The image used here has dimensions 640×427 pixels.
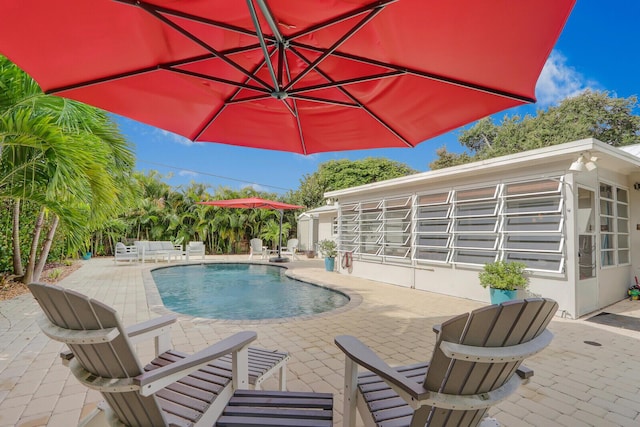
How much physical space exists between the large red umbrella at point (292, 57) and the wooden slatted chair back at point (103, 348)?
1.66 meters

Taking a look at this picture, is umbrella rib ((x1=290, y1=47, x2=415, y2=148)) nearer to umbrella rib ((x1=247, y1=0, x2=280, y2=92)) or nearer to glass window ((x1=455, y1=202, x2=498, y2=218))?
umbrella rib ((x1=247, y1=0, x2=280, y2=92))

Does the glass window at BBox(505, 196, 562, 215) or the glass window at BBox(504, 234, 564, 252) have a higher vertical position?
the glass window at BBox(505, 196, 562, 215)

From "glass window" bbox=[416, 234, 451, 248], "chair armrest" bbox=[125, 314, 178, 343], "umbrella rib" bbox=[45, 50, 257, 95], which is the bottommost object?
"chair armrest" bbox=[125, 314, 178, 343]

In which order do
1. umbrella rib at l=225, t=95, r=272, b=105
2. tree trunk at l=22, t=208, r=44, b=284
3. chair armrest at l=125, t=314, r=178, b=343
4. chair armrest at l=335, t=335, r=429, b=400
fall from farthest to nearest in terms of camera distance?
tree trunk at l=22, t=208, r=44, b=284 < umbrella rib at l=225, t=95, r=272, b=105 < chair armrest at l=125, t=314, r=178, b=343 < chair armrest at l=335, t=335, r=429, b=400

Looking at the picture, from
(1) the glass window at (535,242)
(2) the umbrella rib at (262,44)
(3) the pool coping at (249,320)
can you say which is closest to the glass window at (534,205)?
(1) the glass window at (535,242)

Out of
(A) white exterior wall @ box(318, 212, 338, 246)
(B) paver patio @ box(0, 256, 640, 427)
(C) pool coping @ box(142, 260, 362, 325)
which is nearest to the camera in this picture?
(B) paver patio @ box(0, 256, 640, 427)

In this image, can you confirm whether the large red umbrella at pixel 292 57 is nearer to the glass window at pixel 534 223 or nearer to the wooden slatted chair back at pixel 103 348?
the wooden slatted chair back at pixel 103 348

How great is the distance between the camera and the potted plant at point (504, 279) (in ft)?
18.9

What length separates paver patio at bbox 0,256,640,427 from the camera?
2.60m

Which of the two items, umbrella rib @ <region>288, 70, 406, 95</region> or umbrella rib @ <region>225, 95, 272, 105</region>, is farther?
umbrella rib @ <region>225, 95, 272, 105</region>

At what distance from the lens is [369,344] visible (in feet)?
13.5

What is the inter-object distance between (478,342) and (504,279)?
5.30 metres

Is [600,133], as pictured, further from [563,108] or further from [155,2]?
[155,2]

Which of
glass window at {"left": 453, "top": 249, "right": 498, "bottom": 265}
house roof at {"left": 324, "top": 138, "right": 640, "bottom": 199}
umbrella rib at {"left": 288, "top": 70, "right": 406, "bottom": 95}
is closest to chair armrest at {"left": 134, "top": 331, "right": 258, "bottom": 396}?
umbrella rib at {"left": 288, "top": 70, "right": 406, "bottom": 95}
